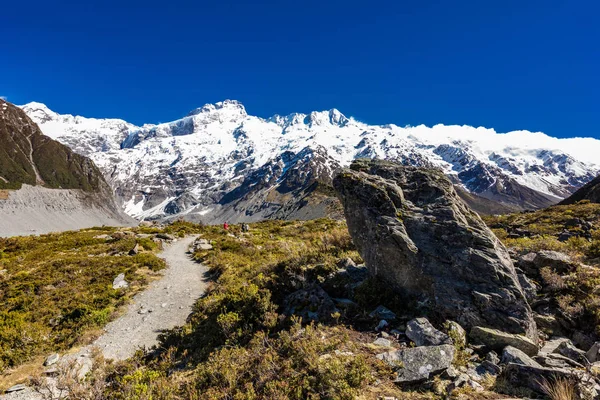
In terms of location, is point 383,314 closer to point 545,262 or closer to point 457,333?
point 457,333

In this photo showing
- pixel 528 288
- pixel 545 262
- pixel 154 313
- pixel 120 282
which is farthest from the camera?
pixel 120 282

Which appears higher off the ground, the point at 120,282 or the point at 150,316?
the point at 120,282

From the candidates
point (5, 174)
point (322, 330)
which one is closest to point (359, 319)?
point (322, 330)

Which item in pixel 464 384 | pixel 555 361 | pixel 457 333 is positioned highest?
pixel 457 333

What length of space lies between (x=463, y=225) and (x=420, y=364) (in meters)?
4.75

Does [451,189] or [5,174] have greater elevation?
[5,174]

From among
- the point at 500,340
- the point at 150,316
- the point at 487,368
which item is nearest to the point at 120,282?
the point at 150,316

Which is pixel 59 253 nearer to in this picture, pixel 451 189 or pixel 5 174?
pixel 451 189

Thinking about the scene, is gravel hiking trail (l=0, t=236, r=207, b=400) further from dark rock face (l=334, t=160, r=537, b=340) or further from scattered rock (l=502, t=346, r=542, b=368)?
scattered rock (l=502, t=346, r=542, b=368)

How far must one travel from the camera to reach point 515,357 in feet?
20.4

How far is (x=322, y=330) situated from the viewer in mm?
8016

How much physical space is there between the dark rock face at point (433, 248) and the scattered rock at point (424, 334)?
1.02m

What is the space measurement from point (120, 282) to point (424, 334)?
680 inches

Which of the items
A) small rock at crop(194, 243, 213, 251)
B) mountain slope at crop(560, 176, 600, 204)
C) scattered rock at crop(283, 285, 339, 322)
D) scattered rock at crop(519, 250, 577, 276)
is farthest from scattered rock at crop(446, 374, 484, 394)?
mountain slope at crop(560, 176, 600, 204)
